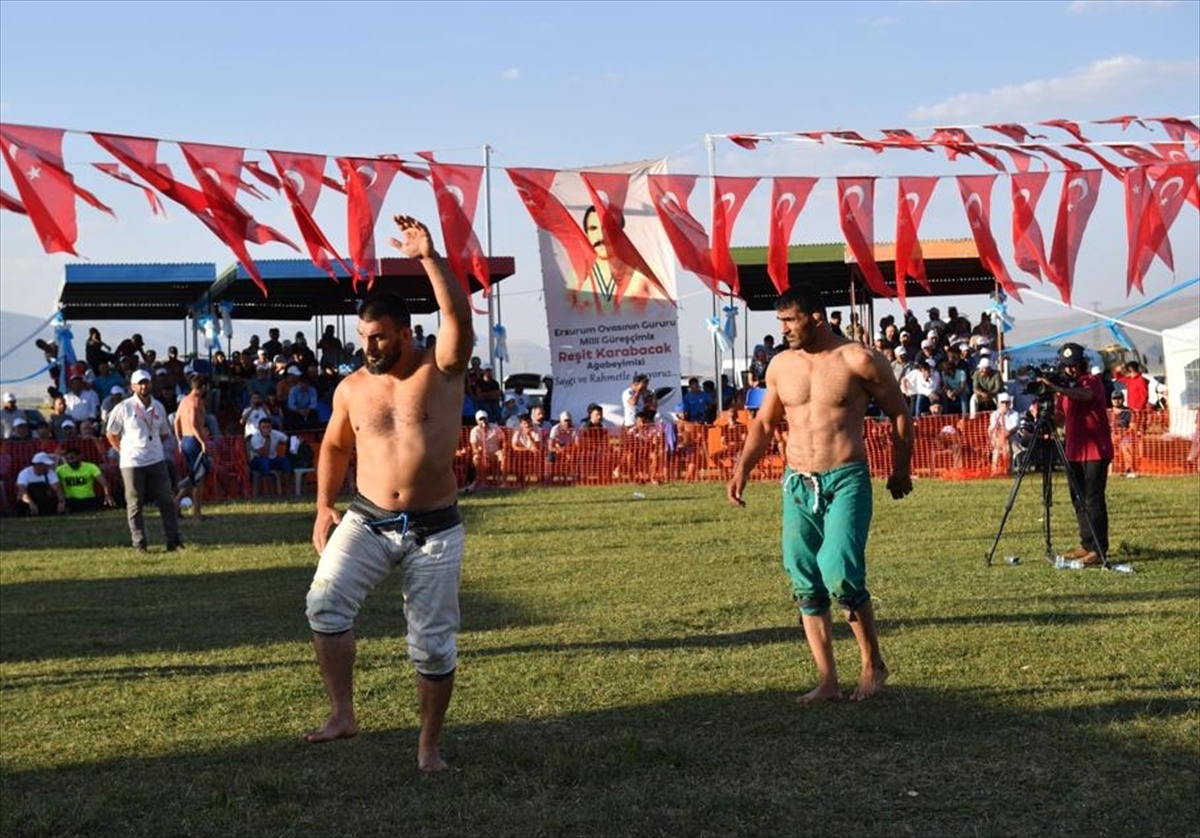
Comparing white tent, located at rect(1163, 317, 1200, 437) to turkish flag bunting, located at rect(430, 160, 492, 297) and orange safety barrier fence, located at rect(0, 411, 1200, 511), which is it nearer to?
orange safety barrier fence, located at rect(0, 411, 1200, 511)

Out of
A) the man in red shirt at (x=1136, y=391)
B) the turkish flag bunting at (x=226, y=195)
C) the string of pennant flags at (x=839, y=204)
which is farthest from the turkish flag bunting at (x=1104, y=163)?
the man in red shirt at (x=1136, y=391)

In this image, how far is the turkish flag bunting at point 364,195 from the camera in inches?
428

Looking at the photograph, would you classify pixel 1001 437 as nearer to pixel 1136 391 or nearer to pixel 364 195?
pixel 1136 391

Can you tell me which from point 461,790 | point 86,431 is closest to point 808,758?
point 461,790

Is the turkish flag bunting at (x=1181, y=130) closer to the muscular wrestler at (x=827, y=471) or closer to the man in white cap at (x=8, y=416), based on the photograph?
the muscular wrestler at (x=827, y=471)

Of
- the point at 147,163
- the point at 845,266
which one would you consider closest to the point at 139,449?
the point at 147,163

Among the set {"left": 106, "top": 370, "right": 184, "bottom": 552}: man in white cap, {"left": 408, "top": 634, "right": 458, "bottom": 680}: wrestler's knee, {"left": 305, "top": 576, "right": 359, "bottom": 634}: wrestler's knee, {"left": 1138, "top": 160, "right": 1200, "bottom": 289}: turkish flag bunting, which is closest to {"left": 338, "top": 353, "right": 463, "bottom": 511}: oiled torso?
{"left": 305, "top": 576, "right": 359, "bottom": 634}: wrestler's knee

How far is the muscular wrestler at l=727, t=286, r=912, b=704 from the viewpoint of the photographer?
723cm

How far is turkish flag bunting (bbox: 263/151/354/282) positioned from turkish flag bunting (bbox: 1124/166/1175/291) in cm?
636

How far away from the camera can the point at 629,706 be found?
24.0ft

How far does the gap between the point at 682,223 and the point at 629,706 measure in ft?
19.0

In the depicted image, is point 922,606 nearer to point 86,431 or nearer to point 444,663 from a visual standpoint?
point 444,663

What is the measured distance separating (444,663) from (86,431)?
16232 mm

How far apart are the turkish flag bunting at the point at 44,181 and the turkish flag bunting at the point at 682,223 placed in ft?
15.6
